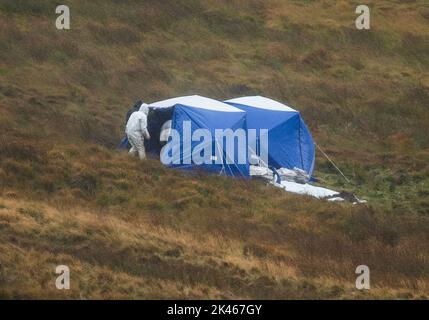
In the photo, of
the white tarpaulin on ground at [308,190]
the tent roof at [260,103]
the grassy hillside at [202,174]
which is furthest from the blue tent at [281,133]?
the white tarpaulin on ground at [308,190]

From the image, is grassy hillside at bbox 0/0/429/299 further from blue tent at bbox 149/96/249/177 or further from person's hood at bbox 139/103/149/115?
person's hood at bbox 139/103/149/115

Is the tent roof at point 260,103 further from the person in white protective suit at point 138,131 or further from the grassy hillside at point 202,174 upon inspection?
the person in white protective suit at point 138,131

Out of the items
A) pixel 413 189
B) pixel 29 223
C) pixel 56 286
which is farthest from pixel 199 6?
pixel 56 286

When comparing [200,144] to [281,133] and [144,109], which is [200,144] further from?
[281,133]

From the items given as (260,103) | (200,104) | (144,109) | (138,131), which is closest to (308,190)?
(200,104)

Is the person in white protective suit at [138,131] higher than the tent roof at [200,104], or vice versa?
the tent roof at [200,104]
